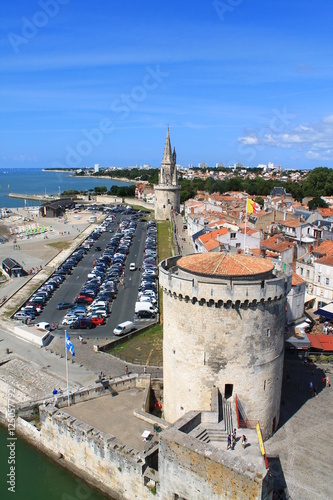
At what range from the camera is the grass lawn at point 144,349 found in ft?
88.5

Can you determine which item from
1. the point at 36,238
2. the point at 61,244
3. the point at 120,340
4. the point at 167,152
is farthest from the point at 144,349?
the point at 167,152

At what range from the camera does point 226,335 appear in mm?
17156

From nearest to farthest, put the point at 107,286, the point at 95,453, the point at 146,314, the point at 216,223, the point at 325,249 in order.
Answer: the point at 95,453, the point at 146,314, the point at 325,249, the point at 107,286, the point at 216,223

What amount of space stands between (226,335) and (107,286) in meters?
27.4

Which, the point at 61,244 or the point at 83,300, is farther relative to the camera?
the point at 61,244

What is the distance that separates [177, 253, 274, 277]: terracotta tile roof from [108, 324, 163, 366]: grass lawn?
937 cm

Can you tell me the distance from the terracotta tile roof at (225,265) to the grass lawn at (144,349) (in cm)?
937

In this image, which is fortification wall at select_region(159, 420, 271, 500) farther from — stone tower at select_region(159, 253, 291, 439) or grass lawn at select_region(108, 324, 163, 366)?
grass lawn at select_region(108, 324, 163, 366)

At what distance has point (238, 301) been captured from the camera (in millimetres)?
16703

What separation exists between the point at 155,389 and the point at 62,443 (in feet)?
17.6

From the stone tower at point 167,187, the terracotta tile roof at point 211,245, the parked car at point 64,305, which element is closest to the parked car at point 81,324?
the parked car at point 64,305

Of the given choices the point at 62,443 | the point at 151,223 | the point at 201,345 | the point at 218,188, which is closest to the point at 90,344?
the point at 62,443

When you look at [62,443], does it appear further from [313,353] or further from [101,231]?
[101,231]

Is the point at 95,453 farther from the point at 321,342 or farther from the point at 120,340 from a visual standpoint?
the point at 321,342
